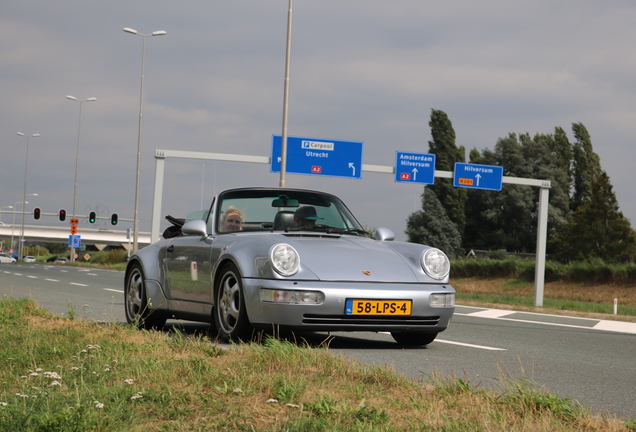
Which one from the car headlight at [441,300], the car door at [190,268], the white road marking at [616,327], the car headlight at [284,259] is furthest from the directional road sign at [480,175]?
the car headlight at [284,259]

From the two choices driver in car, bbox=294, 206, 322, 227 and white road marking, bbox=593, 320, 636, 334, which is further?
white road marking, bbox=593, 320, 636, 334

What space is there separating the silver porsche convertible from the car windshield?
0.03 ft

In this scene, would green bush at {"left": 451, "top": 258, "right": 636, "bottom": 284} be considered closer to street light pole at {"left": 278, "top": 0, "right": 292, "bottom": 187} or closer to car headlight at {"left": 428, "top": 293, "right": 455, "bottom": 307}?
street light pole at {"left": 278, "top": 0, "right": 292, "bottom": 187}

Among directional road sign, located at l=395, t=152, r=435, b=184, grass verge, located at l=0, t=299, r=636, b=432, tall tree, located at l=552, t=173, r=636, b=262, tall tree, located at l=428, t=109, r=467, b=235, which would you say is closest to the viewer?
grass verge, located at l=0, t=299, r=636, b=432

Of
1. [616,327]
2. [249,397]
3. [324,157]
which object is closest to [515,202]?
[324,157]

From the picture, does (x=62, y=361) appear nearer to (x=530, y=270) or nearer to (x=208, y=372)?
(x=208, y=372)

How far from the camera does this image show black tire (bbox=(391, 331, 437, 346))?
8.12 m

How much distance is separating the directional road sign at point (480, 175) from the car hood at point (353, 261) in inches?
879

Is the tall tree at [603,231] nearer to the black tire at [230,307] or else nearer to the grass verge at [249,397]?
the black tire at [230,307]

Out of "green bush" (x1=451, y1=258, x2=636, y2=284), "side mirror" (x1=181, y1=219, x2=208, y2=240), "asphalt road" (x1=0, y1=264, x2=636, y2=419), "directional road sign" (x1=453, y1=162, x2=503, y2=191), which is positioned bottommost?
"green bush" (x1=451, y1=258, x2=636, y2=284)

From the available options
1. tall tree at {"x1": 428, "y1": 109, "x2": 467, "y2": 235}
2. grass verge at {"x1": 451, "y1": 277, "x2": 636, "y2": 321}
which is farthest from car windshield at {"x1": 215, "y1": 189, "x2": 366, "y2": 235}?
tall tree at {"x1": 428, "y1": 109, "x2": 467, "y2": 235}

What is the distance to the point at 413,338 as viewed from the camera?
27.1 feet

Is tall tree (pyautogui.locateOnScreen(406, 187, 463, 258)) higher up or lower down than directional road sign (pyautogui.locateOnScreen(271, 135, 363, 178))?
lower down

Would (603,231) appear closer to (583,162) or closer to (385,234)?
(583,162)
